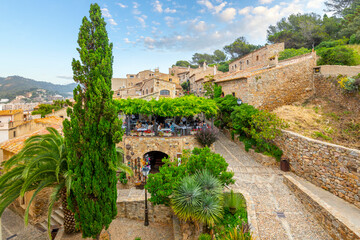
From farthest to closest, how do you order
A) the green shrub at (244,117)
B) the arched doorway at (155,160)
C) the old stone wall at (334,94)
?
the arched doorway at (155,160), the green shrub at (244,117), the old stone wall at (334,94)

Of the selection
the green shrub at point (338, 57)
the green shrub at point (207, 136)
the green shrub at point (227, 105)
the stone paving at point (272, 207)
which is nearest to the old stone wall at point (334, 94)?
the green shrub at point (338, 57)

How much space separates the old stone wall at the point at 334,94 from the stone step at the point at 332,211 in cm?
786

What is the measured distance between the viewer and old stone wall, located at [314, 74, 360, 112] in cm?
1342

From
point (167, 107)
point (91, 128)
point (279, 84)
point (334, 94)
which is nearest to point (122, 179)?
point (167, 107)

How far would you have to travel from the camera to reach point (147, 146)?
1490 cm

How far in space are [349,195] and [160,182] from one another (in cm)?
886

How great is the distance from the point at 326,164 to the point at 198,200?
7463mm

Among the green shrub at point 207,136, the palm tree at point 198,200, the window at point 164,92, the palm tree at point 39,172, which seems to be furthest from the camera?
the window at point 164,92

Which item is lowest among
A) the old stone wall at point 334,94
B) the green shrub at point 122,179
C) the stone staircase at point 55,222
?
the stone staircase at point 55,222

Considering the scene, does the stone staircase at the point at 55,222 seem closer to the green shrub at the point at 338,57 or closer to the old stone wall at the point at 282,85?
the old stone wall at the point at 282,85

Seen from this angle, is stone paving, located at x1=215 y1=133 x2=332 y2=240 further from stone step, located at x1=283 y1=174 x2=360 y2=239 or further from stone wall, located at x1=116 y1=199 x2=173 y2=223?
stone wall, located at x1=116 y1=199 x2=173 y2=223

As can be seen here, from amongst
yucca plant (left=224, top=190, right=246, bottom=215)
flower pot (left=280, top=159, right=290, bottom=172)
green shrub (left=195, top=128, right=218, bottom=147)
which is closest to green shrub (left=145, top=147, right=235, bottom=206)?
yucca plant (left=224, top=190, right=246, bottom=215)

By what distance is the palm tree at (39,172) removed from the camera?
6113 millimetres

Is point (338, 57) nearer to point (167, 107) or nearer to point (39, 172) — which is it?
point (167, 107)
